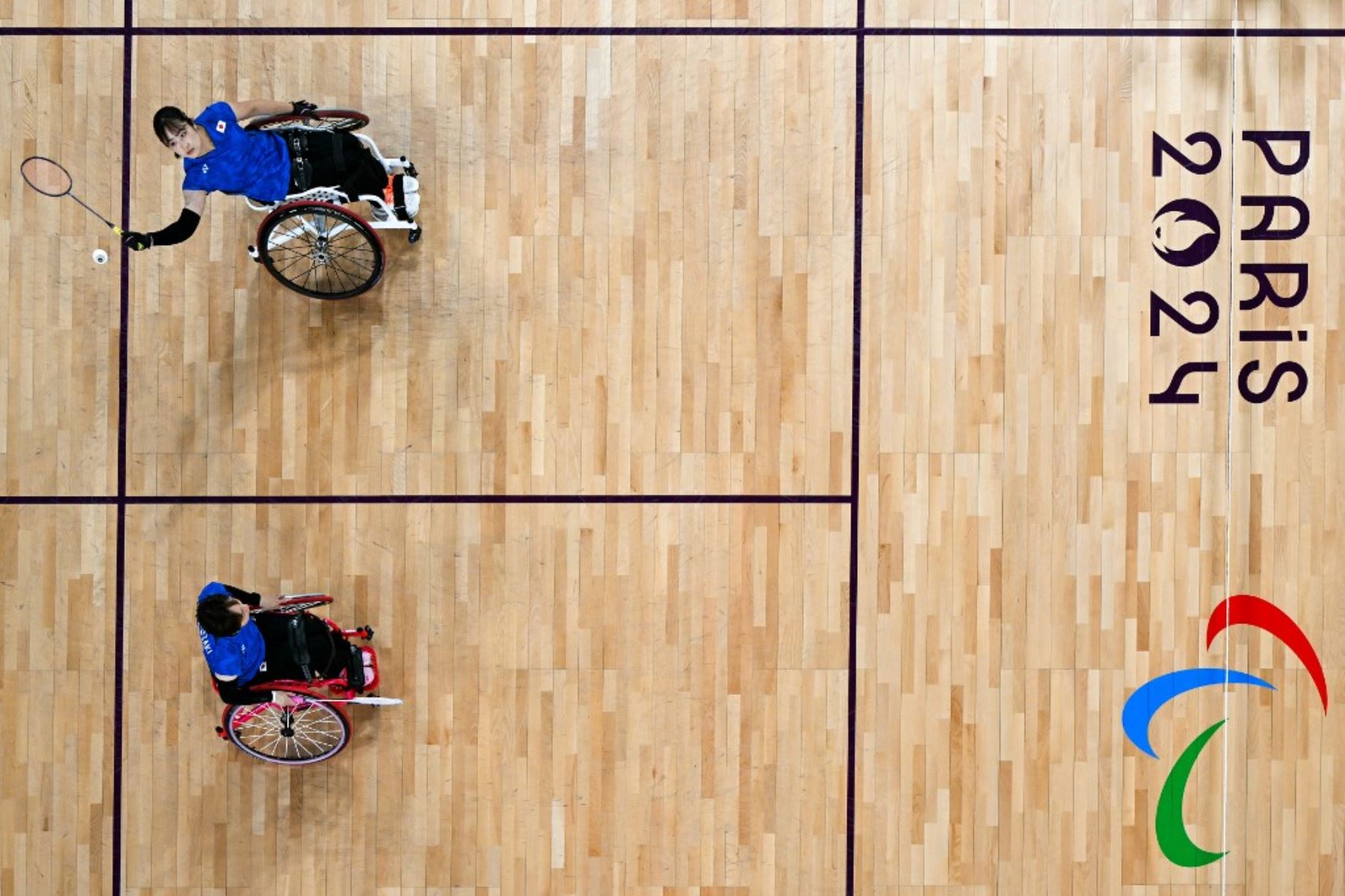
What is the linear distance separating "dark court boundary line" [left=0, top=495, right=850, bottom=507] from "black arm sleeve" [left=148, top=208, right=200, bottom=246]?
1413 mm

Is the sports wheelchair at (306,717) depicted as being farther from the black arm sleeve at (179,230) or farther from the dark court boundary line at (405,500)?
the black arm sleeve at (179,230)

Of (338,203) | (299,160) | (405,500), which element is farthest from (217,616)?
(299,160)

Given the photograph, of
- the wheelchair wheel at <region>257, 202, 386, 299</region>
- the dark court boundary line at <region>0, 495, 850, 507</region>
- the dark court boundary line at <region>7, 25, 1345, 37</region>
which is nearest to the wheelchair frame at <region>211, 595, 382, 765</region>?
the dark court boundary line at <region>0, 495, 850, 507</region>

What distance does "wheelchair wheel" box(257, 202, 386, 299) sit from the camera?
5.19 metres

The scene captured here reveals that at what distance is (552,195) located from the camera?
5488 mm

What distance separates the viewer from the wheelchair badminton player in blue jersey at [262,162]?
4.82 meters

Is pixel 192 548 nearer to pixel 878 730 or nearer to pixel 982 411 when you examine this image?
pixel 878 730

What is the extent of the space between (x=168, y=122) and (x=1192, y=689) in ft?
19.4

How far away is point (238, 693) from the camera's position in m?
4.98

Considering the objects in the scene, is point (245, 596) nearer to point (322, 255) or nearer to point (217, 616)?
A: point (217, 616)

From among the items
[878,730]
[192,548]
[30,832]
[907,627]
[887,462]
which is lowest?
[30,832]

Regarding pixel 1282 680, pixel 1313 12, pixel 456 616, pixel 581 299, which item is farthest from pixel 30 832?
pixel 1313 12

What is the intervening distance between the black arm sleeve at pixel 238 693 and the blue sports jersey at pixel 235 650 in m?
0.03

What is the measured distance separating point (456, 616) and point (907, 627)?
248cm
